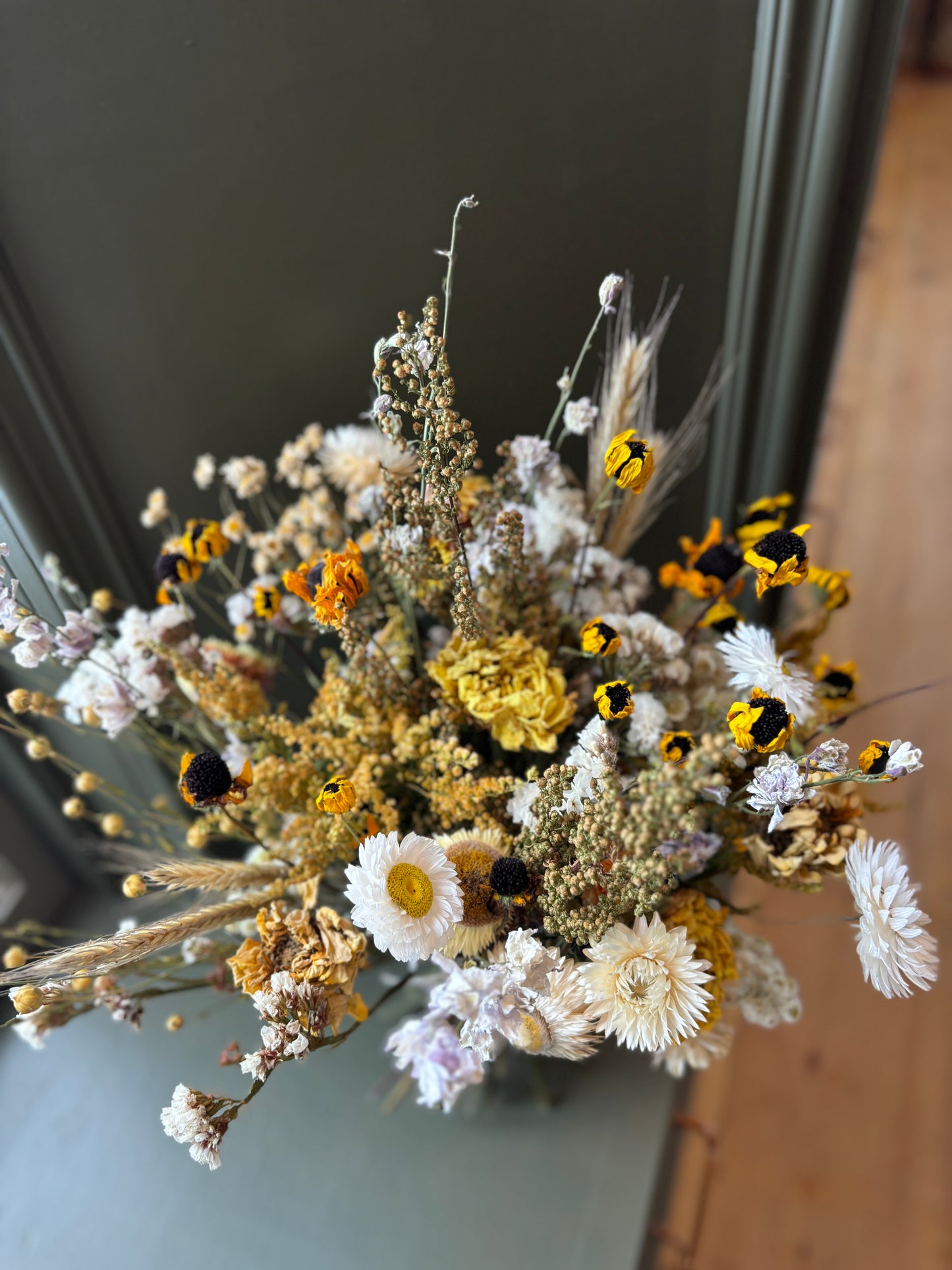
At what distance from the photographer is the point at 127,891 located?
567 millimetres

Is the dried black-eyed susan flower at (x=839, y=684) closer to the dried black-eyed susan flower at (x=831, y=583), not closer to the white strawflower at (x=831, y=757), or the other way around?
the dried black-eyed susan flower at (x=831, y=583)

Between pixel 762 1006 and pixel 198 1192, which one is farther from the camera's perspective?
pixel 198 1192

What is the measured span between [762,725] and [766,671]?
81 mm

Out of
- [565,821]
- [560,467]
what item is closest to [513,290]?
[560,467]

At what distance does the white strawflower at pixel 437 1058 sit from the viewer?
2.03 feet

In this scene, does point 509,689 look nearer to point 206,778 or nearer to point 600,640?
point 600,640

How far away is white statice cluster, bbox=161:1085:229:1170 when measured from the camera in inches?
19.9

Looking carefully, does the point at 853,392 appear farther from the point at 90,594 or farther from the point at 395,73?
the point at 90,594

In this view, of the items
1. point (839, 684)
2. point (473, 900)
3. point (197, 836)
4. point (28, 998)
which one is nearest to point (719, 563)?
point (839, 684)

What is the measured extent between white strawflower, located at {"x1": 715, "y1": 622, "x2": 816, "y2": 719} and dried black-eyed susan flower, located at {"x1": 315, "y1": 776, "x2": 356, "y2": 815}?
264 millimetres

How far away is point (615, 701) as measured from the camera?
58 cm

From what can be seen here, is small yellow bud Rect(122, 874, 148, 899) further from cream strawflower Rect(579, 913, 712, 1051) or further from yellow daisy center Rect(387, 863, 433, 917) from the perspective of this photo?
cream strawflower Rect(579, 913, 712, 1051)

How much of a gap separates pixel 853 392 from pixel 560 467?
6.16ft

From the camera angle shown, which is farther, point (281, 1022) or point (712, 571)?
point (712, 571)
